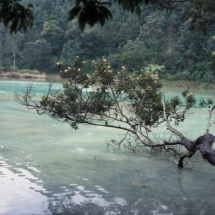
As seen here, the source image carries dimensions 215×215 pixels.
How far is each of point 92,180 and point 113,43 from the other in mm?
43399

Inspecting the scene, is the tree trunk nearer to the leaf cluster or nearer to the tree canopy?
the tree canopy

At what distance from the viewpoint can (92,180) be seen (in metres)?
6.34

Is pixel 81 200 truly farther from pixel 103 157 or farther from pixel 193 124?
pixel 193 124

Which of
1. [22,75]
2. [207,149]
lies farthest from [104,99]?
[22,75]

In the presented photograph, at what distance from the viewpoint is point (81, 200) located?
5.29 m

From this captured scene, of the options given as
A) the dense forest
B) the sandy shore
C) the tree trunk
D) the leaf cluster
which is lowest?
the sandy shore

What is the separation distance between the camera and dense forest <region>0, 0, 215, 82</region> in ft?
138

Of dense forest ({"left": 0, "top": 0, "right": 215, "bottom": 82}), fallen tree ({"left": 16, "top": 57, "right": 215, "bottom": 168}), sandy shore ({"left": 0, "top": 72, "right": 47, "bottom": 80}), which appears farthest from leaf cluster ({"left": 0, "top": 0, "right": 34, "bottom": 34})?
sandy shore ({"left": 0, "top": 72, "right": 47, "bottom": 80})

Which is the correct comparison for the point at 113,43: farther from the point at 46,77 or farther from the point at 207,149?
the point at 207,149

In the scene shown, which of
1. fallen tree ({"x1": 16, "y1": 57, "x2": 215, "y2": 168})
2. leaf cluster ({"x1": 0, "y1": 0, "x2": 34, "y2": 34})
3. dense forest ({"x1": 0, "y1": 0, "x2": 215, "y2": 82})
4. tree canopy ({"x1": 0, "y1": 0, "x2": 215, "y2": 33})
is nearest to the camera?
tree canopy ({"x1": 0, "y1": 0, "x2": 215, "y2": 33})

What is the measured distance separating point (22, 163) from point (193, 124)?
27.9ft

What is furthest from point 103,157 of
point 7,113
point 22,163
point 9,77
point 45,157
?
point 9,77

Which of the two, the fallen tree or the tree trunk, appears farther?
the fallen tree

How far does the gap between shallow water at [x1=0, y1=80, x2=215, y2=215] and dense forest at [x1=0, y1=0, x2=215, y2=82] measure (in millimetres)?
32609
